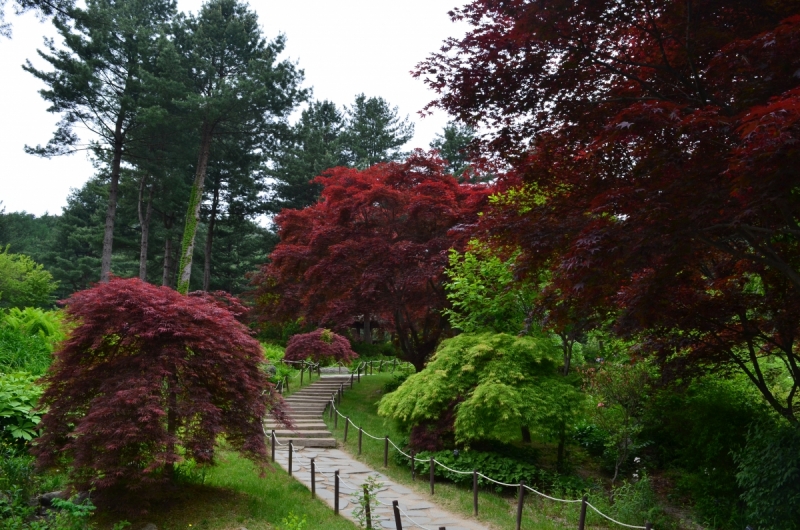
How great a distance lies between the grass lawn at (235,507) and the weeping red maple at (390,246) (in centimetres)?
724

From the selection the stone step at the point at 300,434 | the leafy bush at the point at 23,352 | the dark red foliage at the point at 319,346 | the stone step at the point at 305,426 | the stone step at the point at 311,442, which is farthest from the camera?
the dark red foliage at the point at 319,346

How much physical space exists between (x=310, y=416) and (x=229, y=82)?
1681cm

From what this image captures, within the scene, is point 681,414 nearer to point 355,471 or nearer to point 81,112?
point 355,471

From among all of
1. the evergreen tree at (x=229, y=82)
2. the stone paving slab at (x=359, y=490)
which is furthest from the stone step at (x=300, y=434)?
the evergreen tree at (x=229, y=82)

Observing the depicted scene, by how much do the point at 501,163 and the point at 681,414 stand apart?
19.7ft

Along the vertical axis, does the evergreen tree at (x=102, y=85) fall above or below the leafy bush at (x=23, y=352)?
above

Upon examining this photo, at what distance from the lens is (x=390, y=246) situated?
16375 mm

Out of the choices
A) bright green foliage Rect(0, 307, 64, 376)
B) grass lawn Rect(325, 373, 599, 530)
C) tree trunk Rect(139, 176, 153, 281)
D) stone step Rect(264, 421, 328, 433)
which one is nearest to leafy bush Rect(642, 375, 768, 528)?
grass lawn Rect(325, 373, 599, 530)

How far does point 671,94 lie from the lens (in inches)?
258

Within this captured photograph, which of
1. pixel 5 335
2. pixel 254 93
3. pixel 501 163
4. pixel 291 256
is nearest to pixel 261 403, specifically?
pixel 501 163

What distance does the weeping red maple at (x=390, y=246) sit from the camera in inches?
639

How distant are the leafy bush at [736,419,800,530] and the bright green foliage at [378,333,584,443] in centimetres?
328

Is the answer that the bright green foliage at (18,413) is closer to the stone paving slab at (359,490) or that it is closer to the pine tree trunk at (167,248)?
the stone paving slab at (359,490)

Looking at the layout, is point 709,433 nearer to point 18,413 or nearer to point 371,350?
point 18,413
